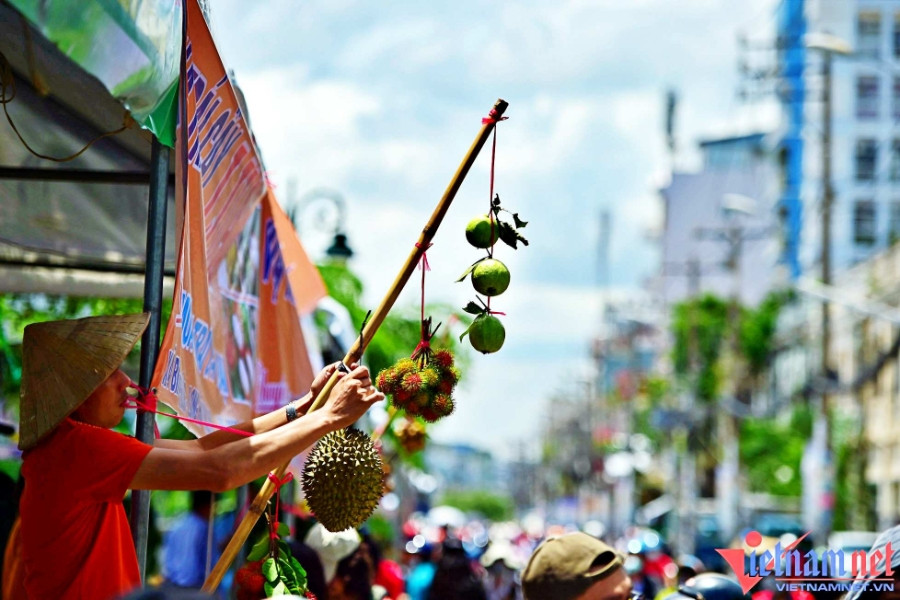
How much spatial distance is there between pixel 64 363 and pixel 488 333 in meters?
1.25

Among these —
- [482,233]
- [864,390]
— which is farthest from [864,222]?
[482,233]

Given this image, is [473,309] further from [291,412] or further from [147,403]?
[147,403]

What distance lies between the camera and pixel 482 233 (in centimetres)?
420

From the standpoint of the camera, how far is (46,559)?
3795 millimetres

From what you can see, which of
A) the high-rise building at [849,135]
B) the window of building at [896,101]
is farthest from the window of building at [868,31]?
the window of building at [896,101]

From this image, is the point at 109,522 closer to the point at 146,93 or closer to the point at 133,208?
the point at 146,93

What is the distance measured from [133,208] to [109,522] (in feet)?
11.4

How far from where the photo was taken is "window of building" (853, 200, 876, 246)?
→ 206ft

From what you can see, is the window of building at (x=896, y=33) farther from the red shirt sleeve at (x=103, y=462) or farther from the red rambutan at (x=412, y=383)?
the red shirt sleeve at (x=103, y=462)

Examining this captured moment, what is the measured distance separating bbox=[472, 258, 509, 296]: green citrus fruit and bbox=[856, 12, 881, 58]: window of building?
62045 mm

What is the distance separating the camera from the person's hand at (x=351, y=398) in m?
3.88

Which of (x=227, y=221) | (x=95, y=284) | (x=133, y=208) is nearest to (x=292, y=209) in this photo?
(x=95, y=284)

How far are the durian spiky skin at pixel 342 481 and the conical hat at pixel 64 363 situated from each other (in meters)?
0.68

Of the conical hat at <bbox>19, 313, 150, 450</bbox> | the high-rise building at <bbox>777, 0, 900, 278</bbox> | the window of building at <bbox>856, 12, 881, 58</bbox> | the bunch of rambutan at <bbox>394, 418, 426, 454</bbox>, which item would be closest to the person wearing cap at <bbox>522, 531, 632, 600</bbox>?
the conical hat at <bbox>19, 313, 150, 450</bbox>
